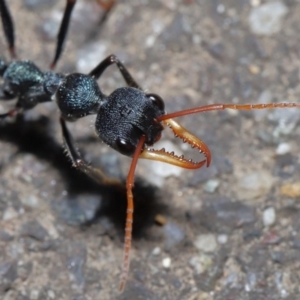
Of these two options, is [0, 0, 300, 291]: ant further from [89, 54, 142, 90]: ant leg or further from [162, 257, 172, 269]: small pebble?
[162, 257, 172, 269]: small pebble

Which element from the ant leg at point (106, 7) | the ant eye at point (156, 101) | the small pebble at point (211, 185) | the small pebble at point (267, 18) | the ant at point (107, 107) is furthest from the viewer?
the ant leg at point (106, 7)

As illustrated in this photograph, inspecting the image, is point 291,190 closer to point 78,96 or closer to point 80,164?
point 80,164

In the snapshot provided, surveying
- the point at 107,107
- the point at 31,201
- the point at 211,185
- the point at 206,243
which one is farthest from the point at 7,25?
the point at 206,243

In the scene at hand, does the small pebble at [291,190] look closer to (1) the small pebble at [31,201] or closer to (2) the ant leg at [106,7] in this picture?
(1) the small pebble at [31,201]

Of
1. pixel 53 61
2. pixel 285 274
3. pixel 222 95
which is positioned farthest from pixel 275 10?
pixel 285 274

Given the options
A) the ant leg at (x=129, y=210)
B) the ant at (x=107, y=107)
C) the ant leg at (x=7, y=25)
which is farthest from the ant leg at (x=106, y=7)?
the ant leg at (x=129, y=210)

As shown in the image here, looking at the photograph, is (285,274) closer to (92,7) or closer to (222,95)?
(222,95)

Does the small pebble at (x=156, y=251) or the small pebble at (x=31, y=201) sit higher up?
the small pebble at (x=31, y=201)
